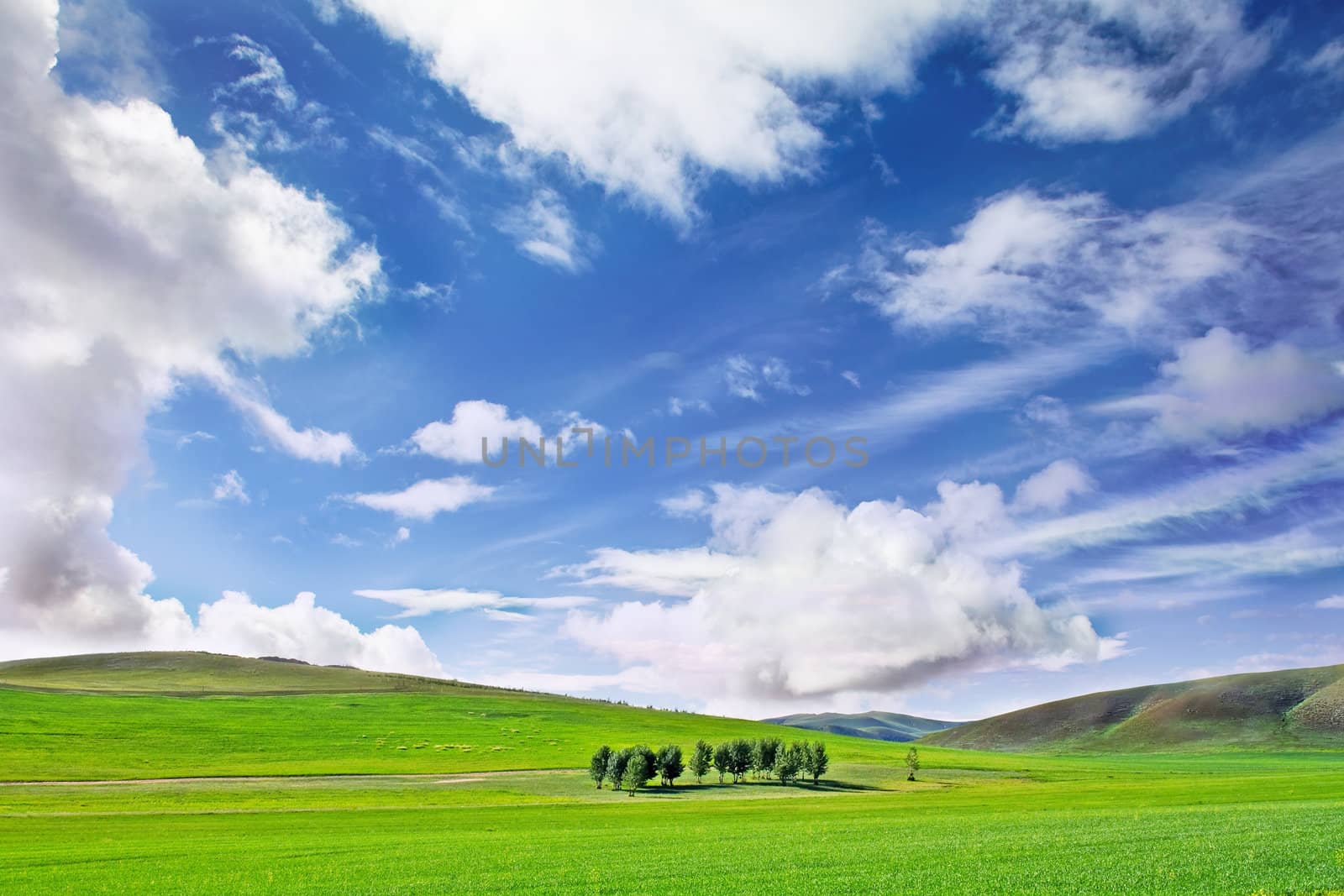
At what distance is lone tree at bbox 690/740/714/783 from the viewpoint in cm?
13700

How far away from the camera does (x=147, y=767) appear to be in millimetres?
132000

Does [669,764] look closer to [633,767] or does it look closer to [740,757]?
[633,767]

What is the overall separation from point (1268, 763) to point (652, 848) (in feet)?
637

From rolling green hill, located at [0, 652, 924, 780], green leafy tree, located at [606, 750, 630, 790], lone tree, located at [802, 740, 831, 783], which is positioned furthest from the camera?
lone tree, located at [802, 740, 831, 783]

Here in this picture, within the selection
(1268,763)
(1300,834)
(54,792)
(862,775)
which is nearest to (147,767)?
(54,792)

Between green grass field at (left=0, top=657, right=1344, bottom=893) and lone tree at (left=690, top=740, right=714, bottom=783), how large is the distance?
292 centimetres

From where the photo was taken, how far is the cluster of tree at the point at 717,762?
118750mm

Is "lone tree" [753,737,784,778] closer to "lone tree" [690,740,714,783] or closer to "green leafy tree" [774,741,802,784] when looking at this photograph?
"green leafy tree" [774,741,802,784]

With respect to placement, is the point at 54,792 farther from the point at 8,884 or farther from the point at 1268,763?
the point at 1268,763

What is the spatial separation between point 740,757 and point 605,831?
89061 millimetres

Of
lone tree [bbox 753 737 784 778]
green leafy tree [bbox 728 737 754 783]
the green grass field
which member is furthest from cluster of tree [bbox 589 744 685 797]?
lone tree [bbox 753 737 784 778]

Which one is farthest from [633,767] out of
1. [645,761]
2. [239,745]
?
[239,745]

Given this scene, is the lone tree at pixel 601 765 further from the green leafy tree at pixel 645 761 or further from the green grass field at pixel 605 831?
the green leafy tree at pixel 645 761

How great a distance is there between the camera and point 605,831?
57781mm
